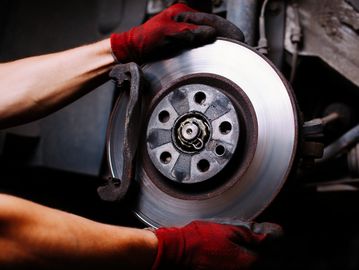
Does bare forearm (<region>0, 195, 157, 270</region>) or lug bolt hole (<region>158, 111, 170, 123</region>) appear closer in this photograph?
bare forearm (<region>0, 195, 157, 270</region>)

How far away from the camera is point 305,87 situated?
1.20 metres

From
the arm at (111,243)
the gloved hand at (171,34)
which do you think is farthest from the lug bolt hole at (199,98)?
the arm at (111,243)

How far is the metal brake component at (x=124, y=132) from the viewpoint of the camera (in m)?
0.89

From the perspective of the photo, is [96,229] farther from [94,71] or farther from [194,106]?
[94,71]

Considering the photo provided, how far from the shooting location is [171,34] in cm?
92

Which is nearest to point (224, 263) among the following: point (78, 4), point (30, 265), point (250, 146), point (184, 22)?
point (250, 146)

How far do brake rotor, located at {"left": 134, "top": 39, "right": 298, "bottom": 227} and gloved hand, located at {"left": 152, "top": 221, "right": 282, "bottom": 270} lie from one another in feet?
0.14

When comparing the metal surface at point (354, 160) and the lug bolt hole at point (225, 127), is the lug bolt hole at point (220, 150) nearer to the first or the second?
the lug bolt hole at point (225, 127)

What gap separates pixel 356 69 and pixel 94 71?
1.76ft

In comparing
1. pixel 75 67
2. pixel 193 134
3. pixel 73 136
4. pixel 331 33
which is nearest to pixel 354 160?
pixel 331 33

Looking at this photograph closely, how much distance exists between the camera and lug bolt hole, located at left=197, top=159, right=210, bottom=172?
86cm

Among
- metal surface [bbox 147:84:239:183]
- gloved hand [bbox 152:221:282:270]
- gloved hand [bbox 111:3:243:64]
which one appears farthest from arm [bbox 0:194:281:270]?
A: gloved hand [bbox 111:3:243:64]

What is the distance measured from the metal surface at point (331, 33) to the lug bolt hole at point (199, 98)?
276 mm

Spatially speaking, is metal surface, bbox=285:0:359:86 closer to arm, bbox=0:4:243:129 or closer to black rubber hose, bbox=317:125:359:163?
black rubber hose, bbox=317:125:359:163
